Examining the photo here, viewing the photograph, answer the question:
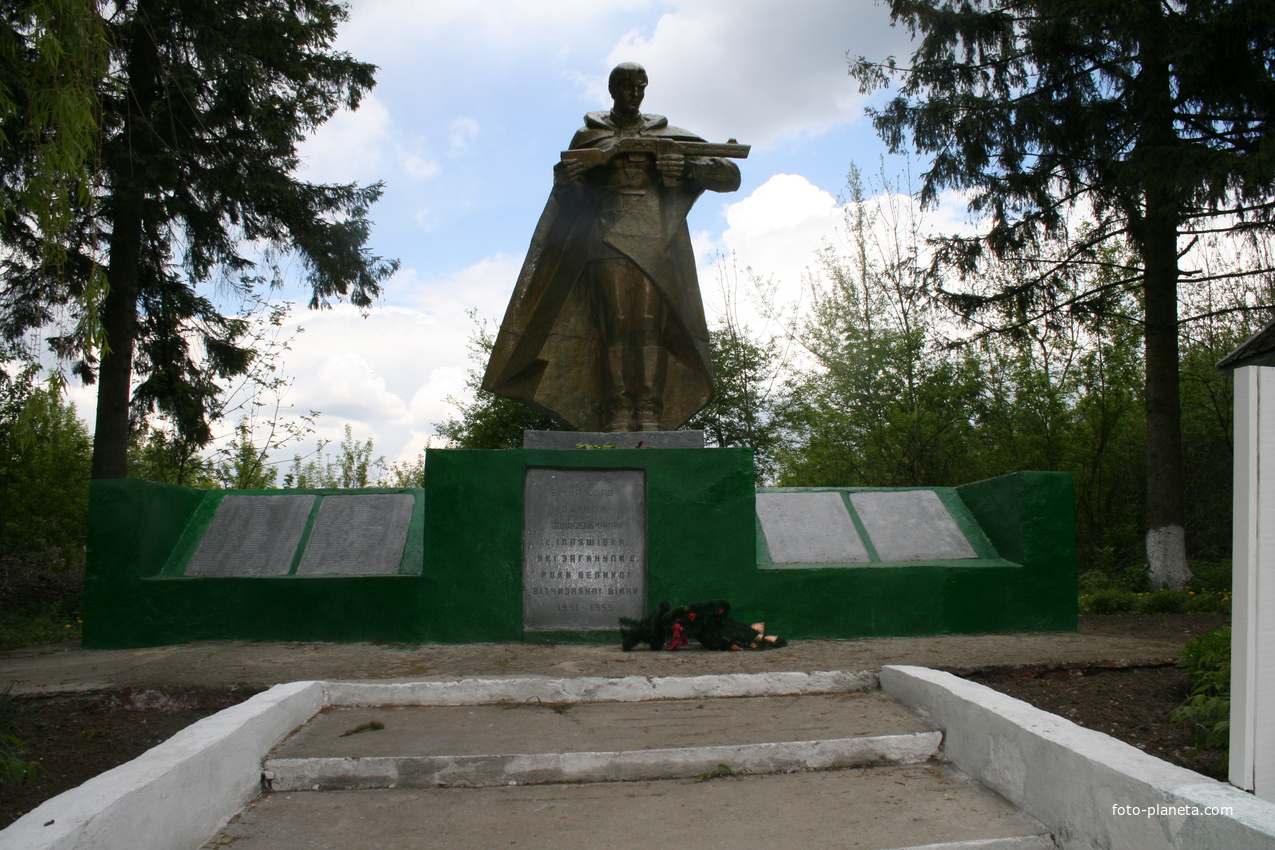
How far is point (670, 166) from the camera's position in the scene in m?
5.73

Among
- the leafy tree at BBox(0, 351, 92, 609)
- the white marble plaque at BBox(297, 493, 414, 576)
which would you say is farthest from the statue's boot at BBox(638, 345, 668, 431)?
the leafy tree at BBox(0, 351, 92, 609)

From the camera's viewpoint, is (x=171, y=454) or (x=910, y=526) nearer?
(x=910, y=526)

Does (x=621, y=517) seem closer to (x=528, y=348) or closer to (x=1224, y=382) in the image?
(x=528, y=348)

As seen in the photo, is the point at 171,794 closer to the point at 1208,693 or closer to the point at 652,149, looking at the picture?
the point at 1208,693

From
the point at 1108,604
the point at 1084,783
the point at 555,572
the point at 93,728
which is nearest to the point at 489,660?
the point at 555,572

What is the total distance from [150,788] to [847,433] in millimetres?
11589

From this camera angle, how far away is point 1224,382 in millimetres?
12578

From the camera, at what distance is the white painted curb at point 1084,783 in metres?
1.93

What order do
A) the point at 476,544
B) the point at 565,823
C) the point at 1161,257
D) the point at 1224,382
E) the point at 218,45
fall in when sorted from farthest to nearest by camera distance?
the point at 1224,382 < the point at 1161,257 < the point at 218,45 < the point at 476,544 < the point at 565,823

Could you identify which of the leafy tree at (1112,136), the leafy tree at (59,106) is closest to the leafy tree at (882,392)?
the leafy tree at (1112,136)

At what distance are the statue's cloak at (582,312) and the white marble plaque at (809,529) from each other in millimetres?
851

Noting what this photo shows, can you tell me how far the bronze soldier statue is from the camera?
5.79m

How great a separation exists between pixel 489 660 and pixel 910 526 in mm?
2961

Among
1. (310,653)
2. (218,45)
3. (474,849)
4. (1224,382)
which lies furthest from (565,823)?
(1224,382)
